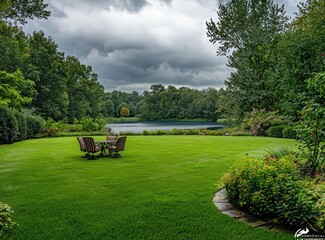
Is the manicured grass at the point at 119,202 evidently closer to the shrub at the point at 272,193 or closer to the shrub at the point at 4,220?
the shrub at the point at 272,193

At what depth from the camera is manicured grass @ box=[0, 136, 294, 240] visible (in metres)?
3.48

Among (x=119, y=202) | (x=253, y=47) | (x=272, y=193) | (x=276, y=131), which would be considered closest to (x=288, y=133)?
(x=276, y=131)

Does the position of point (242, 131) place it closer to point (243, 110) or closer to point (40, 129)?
point (243, 110)

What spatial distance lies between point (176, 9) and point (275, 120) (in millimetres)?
11085

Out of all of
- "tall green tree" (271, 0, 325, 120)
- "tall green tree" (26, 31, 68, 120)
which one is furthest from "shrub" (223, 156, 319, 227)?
"tall green tree" (26, 31, 68, 120)

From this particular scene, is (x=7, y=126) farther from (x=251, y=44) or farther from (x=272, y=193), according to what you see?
(x=251, y=44)

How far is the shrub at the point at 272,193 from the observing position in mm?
3371

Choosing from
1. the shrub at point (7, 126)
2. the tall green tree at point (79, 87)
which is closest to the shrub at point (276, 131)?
the shrub at point (7, 126)

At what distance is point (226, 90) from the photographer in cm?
2558

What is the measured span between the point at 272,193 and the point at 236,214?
0.66 meters

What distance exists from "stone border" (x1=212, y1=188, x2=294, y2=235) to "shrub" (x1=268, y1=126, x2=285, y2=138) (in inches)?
577

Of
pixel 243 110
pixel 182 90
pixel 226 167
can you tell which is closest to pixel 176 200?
pixel 226 167

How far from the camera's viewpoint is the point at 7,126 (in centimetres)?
1669

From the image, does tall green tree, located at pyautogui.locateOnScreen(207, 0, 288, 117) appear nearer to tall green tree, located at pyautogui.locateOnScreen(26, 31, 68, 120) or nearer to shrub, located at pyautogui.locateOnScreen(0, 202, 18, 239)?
tall green tree, located at pyautogui.locateOnScreen(26, 31, 68, 120)
